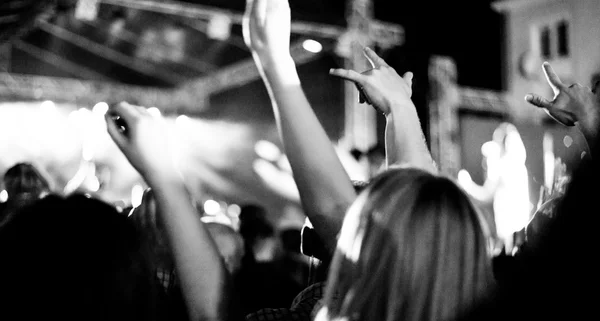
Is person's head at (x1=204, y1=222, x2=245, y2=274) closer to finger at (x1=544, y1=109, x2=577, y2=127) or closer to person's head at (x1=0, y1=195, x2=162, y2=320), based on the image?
finger at (x1=544, y1=109, x2=577, y2=127)

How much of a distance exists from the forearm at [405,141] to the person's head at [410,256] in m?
0.48

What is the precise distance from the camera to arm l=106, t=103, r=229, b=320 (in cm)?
134

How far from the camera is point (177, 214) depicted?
136 centimetres

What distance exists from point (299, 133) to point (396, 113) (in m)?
0.43

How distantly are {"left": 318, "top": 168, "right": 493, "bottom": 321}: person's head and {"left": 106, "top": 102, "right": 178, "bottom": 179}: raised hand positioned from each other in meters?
0.46

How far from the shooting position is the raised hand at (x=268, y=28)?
58.2 inches

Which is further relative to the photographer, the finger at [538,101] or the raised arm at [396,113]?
the finger at [538,101]

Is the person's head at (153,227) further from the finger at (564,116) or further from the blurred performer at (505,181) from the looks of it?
the blurred performer at (505,181)

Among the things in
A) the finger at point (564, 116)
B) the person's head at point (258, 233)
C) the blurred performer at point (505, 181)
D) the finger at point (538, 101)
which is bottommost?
the blurred performer at point (505, 181)

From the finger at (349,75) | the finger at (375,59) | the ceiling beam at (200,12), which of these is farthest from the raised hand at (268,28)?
the ceiling beam at (200,12)

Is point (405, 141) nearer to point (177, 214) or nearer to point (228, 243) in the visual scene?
point (177, 214)

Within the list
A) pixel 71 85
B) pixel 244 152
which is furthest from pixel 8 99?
pixel 244 152

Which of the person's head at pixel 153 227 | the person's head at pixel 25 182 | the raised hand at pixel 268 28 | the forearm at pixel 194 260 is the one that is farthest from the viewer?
the person's head at pixel 25 182

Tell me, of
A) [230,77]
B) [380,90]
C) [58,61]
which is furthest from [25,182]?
[230,77]
